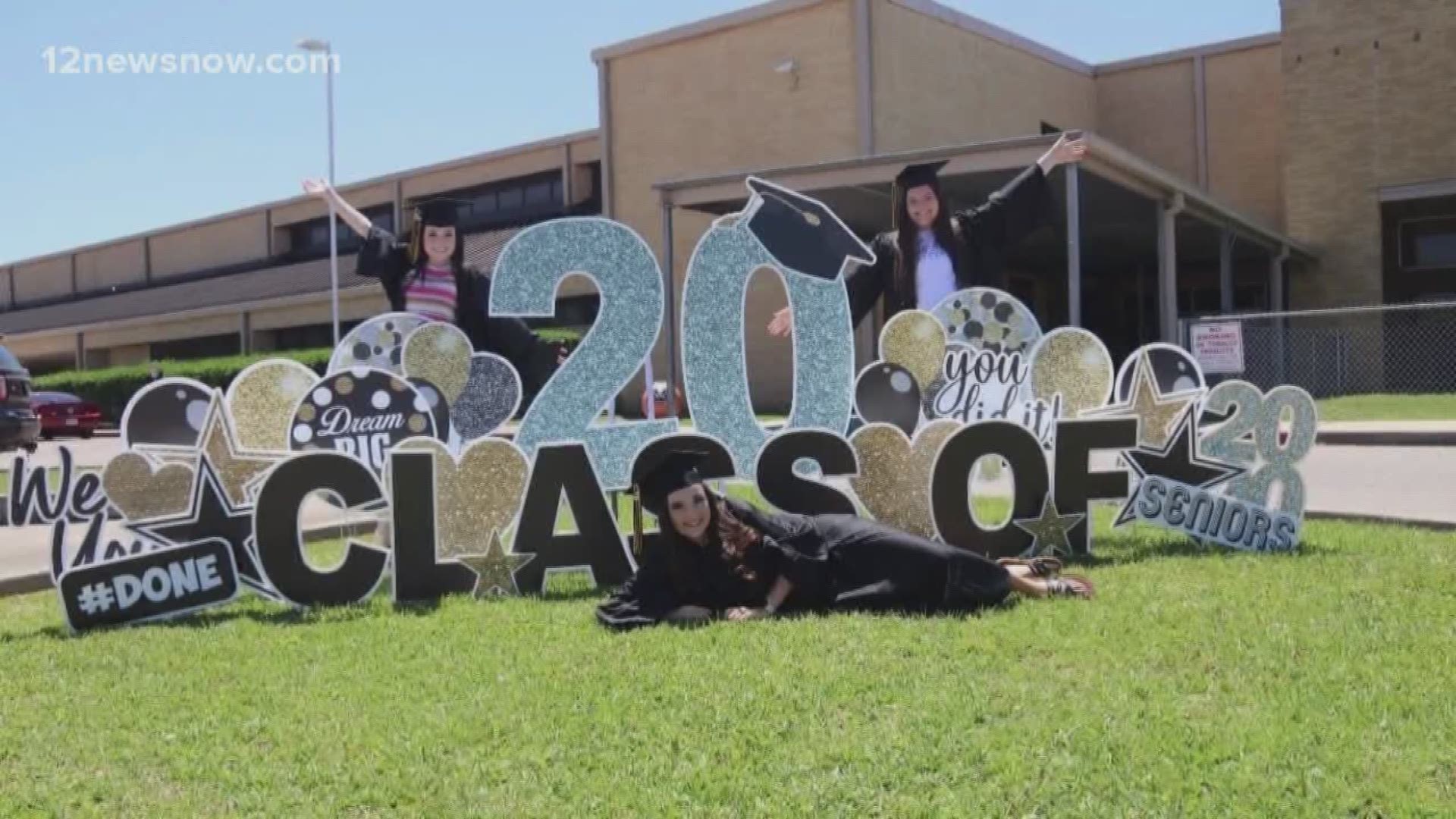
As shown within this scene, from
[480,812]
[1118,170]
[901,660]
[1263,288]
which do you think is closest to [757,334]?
[1118,170]

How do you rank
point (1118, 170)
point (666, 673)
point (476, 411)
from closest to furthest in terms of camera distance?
point (666, 673) → point (476, 411) → point (1118, 170)

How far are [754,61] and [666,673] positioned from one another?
22745mm

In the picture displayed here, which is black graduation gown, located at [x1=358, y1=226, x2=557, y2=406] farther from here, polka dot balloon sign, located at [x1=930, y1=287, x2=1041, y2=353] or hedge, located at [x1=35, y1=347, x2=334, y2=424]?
hedge, located at [x1=35, y1=347, x2=334, y2=424]

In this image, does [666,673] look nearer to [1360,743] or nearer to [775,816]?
[775,816]

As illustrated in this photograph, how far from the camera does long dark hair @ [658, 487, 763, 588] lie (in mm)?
6172

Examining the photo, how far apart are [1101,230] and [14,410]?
1973 cm

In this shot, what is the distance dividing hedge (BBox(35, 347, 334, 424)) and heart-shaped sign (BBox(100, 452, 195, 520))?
22.7 meters

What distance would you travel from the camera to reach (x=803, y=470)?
776 centimetres

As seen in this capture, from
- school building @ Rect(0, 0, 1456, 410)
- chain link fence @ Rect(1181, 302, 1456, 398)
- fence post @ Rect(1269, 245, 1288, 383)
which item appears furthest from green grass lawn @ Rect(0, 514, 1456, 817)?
fence post @ Rect(1269, 245, 1288, 383)

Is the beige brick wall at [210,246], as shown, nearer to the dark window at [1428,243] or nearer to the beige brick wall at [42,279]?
the beige brick wall at [42,279]

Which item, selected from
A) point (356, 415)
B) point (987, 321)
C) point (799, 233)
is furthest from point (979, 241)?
point (356, 415)

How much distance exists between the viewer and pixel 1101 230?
25797 mm

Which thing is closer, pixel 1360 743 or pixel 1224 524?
pixel 1360 743

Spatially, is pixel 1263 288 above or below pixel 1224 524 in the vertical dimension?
above
